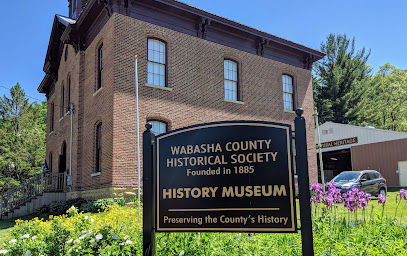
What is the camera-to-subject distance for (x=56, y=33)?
2436 centimetres

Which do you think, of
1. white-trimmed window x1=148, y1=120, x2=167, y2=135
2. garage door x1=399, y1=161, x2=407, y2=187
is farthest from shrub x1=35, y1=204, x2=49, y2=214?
garage door x1=399, y1=161, x2=407, y2=187

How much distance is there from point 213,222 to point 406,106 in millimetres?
61322

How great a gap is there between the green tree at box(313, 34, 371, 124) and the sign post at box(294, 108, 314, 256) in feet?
139

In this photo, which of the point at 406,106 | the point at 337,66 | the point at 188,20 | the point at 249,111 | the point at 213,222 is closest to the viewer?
the point at 213,222

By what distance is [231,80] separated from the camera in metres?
20.7

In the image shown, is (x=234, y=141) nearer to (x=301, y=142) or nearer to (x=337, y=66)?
(x=301, y=142)

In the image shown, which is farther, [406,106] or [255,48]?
[406,106]

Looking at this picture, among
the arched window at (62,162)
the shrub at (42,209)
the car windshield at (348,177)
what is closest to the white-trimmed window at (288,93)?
the car windshield at (348,177)

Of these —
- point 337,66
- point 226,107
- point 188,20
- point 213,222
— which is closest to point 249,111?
point 226,107

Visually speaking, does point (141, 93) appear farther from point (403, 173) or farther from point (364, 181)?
point (403, 173)

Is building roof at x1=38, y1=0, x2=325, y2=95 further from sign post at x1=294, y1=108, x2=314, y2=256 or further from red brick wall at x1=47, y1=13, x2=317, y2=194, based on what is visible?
sign post at x1=294, y1=108, x2=314, y2=256

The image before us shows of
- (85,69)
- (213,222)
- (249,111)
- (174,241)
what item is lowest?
(174,241)

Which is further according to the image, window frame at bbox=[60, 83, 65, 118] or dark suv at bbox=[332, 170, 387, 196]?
window frame at bbox=[60, 83, 65, 118]

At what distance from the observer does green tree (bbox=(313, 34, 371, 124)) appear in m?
44.5
